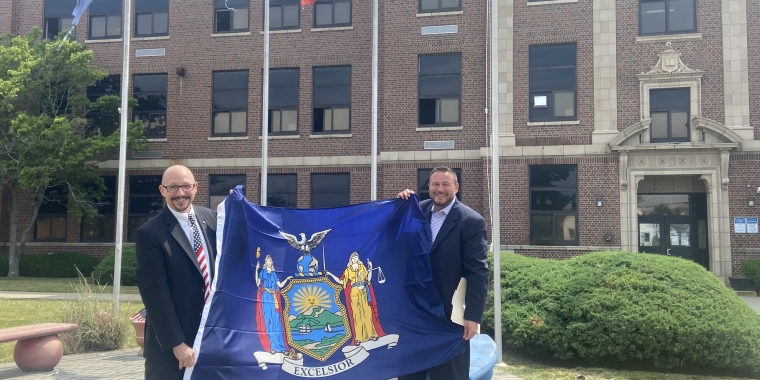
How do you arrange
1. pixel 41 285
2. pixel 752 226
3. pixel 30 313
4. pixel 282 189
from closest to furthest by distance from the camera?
pixel 30 313
pixel 752 226
pixel 41 285
pixel 282 189

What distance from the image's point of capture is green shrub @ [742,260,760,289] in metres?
20.1

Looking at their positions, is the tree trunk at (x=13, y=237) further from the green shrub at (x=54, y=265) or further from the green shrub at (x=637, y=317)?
the green shrub at (x=637, y=317)

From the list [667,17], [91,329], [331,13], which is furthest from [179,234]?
[331,13]

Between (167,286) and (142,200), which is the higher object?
(142,200)

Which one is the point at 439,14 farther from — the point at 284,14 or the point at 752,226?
the point at 752,226

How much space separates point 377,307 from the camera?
5.14 m

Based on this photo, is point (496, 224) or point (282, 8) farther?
point (282, 8)

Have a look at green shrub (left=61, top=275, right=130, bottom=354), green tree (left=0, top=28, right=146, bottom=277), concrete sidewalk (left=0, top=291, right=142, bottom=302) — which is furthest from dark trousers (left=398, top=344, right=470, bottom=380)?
green tree (left=0, top=28, right=146, bottom=277)

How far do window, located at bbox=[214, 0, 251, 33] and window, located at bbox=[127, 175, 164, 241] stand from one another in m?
6.71

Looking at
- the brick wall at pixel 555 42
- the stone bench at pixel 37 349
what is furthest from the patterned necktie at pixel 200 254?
the brick wall at pixel 555 42

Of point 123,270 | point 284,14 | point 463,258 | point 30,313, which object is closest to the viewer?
point 463,258

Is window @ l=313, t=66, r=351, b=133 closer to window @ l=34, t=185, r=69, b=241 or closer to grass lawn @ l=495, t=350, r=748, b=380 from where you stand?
window @ l=34, t=185, r=69, b=241

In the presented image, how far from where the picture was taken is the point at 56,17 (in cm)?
2773

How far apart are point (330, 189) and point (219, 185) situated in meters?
4.68
